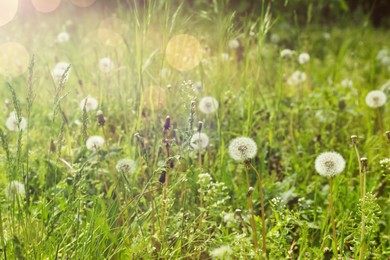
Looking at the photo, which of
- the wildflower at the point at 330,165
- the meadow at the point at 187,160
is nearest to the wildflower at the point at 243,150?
the meadow at the point at 187,160

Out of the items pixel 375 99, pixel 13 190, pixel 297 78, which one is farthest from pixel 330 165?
pixel 297 78

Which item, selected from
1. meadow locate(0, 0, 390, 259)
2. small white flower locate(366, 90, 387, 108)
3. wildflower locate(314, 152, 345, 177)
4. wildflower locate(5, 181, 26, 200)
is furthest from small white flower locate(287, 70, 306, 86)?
wildflower locate(5, 181, 26, 200)

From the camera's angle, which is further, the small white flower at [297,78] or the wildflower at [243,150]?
the small white flower at [297,78]

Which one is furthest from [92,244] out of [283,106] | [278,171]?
[283,106]

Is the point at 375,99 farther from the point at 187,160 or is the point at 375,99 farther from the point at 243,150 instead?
the point at 187,160

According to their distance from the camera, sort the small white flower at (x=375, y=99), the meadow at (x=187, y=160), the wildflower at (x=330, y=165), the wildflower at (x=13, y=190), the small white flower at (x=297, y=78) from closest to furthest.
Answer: the wildflower at (x=13, y=190), the meadow at (x=187, y=160), the wildflower at (x=330, y=165), the small white flower at (x=375, y=99), the small white flower at (x=297, y=78)

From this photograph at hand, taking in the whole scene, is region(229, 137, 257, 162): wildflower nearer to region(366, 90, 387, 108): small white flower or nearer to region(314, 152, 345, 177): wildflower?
region(314, 152, 345, 177): wildflower

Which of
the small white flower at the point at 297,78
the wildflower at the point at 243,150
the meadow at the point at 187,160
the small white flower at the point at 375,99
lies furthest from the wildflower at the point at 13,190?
the small white flower at the point at 297,78

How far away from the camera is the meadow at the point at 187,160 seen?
124cm

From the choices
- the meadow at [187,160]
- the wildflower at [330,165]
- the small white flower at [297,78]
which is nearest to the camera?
the meadow at [187,160]

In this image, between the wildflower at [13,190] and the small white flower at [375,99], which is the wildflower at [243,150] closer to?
the wildflower at [13,190]

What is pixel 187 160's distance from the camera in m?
1.42

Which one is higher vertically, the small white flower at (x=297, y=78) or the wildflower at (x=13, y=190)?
the wildflower at (x=13, y=190)

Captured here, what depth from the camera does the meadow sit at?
124 centimetres
